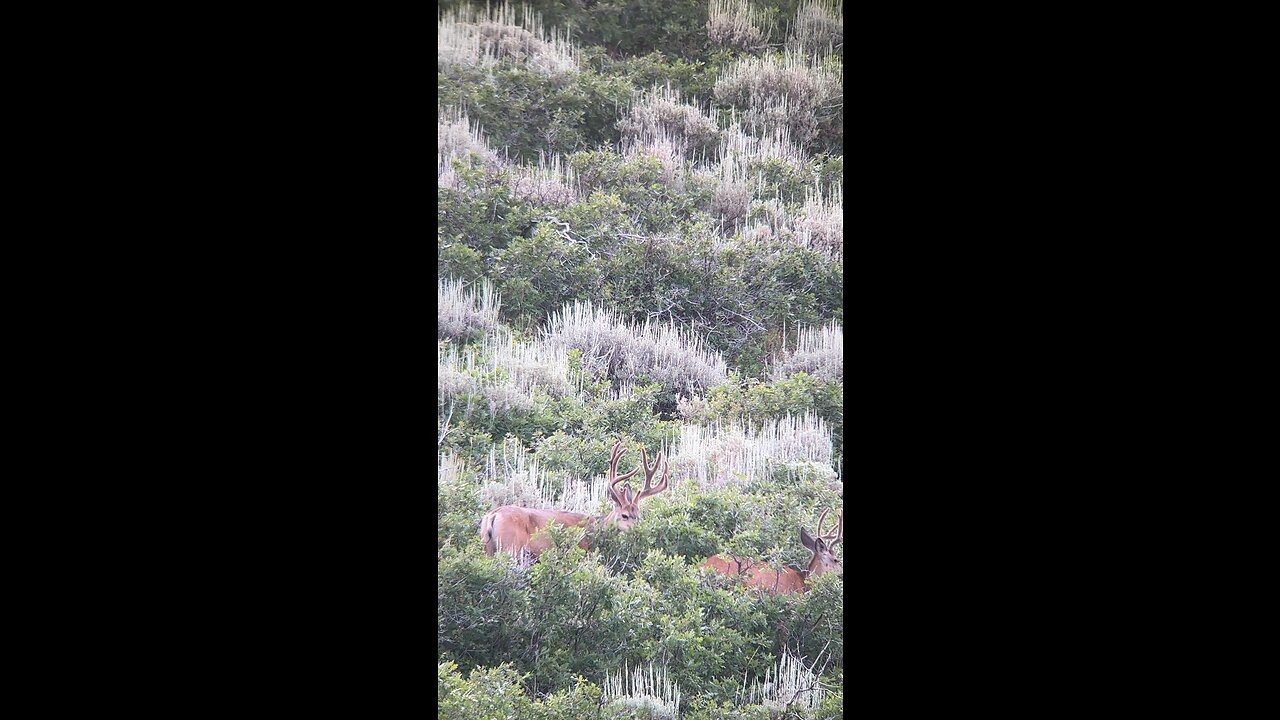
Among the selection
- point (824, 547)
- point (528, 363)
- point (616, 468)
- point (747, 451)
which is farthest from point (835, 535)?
point (528, 363)

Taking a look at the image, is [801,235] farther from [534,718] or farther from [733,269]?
[534,718]

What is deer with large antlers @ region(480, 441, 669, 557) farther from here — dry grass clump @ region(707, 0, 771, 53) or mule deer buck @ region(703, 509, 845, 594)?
dry grass clump @ region(707, 0, 771, 53)

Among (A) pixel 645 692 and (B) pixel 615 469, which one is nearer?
(A) pixel 645 692

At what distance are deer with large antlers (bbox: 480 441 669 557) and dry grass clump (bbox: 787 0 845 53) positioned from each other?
158 cm

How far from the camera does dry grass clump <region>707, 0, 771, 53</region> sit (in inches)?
155

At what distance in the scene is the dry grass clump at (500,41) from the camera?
3771 millimetres

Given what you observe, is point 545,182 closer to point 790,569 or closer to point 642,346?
point 642,346

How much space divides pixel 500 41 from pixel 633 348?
1181mm

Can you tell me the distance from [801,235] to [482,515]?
58.9 inches

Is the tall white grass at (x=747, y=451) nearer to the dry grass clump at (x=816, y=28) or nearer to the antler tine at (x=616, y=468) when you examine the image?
the antler tine at (x=616, y=468)

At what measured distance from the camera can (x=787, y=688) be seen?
12.0ft

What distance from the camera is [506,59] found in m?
3.83

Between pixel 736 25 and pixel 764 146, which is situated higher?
pixel 736 25
